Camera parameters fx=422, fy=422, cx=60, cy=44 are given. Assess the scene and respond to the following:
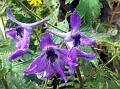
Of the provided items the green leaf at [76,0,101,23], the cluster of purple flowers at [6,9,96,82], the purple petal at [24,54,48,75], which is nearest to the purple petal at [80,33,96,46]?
the cluster of purple flowers at [6,9,96,82]

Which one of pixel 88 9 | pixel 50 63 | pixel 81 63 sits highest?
pixel 88 9

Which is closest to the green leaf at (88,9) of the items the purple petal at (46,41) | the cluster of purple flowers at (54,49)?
the cluster of purple flowers at (54,49)

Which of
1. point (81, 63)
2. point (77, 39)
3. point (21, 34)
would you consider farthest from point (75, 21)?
point (81, 63)

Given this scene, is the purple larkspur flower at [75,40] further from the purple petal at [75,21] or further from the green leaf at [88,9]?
the green leaf at [88,9]

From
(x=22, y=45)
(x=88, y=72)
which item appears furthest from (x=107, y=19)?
(x=22, y=45)

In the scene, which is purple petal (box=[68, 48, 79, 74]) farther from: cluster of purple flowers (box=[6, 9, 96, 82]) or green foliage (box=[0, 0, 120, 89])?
green foliage (box=[0, 0, 120, 89])

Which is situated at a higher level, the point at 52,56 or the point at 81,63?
the point at 52,56

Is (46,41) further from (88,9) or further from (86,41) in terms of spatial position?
(88,9)
